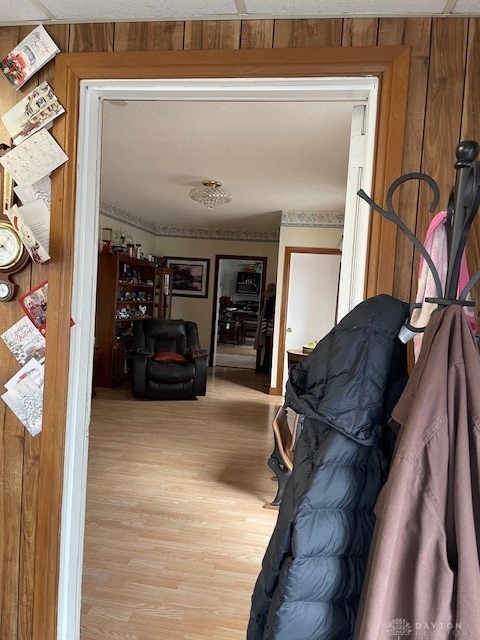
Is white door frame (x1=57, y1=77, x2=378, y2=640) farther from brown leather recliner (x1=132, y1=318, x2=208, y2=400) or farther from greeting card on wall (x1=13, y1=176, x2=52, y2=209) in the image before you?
brown leather recliner (x1=132, y1=318, x2=208, y2=400)

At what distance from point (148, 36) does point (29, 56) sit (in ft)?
1.36

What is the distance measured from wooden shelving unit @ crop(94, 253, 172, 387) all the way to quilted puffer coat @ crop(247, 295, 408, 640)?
5.48 metres

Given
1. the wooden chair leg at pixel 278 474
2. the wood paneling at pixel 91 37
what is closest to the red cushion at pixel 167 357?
the wooden chair leg at pixel 278 474

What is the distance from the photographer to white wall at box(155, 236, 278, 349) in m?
8.33

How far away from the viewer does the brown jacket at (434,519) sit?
2.65ft

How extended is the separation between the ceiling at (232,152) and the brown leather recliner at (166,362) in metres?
1.75

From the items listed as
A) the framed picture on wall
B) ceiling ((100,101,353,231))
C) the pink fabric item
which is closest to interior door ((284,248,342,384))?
ceiling ((100,101,353,231))

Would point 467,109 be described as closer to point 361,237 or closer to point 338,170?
point 361,237

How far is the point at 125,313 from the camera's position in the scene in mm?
6742

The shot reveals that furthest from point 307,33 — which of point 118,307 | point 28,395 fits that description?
point 118,307

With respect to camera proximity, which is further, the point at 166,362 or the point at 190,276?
the point at 190,276

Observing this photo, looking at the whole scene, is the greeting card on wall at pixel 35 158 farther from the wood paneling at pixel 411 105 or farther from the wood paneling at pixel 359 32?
the wood paneling at pixel 411 105

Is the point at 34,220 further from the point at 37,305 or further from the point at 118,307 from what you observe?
the point at 118,307

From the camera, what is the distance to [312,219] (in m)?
6.26
